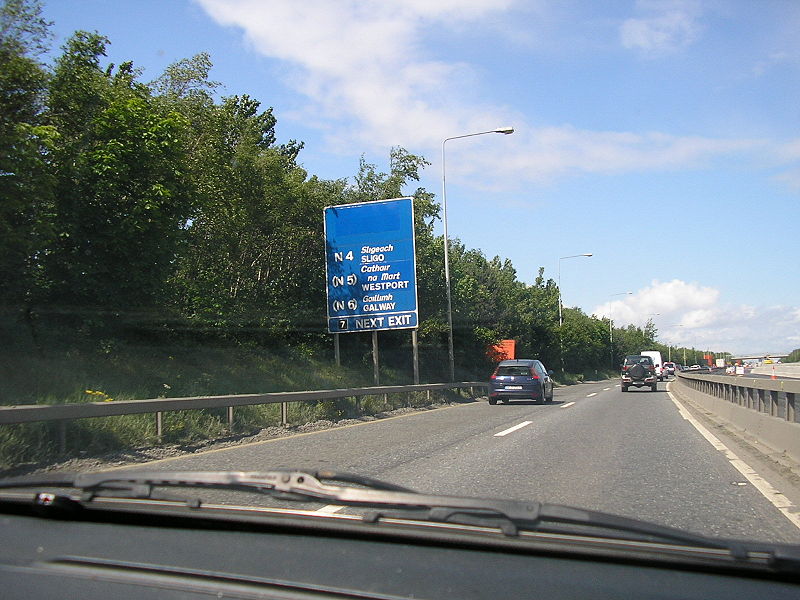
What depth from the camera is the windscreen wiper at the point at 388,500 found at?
2.61 meters

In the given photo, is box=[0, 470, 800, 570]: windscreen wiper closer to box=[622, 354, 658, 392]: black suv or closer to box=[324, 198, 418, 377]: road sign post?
box=[324, 198, 418, 377]: road sign post

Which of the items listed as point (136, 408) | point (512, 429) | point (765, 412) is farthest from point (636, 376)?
point (136, 408)

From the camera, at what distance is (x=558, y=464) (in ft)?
29.6

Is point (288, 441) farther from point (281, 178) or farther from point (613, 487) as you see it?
point (281, 178)

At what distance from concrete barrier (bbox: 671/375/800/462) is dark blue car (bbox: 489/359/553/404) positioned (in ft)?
21.9

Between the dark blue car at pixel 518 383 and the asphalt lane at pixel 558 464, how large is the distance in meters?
8.37

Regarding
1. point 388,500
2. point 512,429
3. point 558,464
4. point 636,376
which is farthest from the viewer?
point 636,376

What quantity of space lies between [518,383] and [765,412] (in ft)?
40.4

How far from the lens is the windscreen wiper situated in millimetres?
2607

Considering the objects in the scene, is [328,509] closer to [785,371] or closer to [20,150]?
[20,150]

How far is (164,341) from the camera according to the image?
20.2m

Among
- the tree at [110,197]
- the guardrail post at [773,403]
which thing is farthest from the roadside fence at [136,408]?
the guardrail post at [773,403]

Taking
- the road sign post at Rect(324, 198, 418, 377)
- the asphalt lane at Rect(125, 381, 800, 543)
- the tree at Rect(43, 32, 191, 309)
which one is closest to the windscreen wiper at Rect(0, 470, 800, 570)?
the asphalt lane at Rect(125, 381, 800, 543)

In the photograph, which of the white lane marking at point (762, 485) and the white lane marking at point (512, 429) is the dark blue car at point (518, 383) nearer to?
the white lane marking at point (512, 429)
